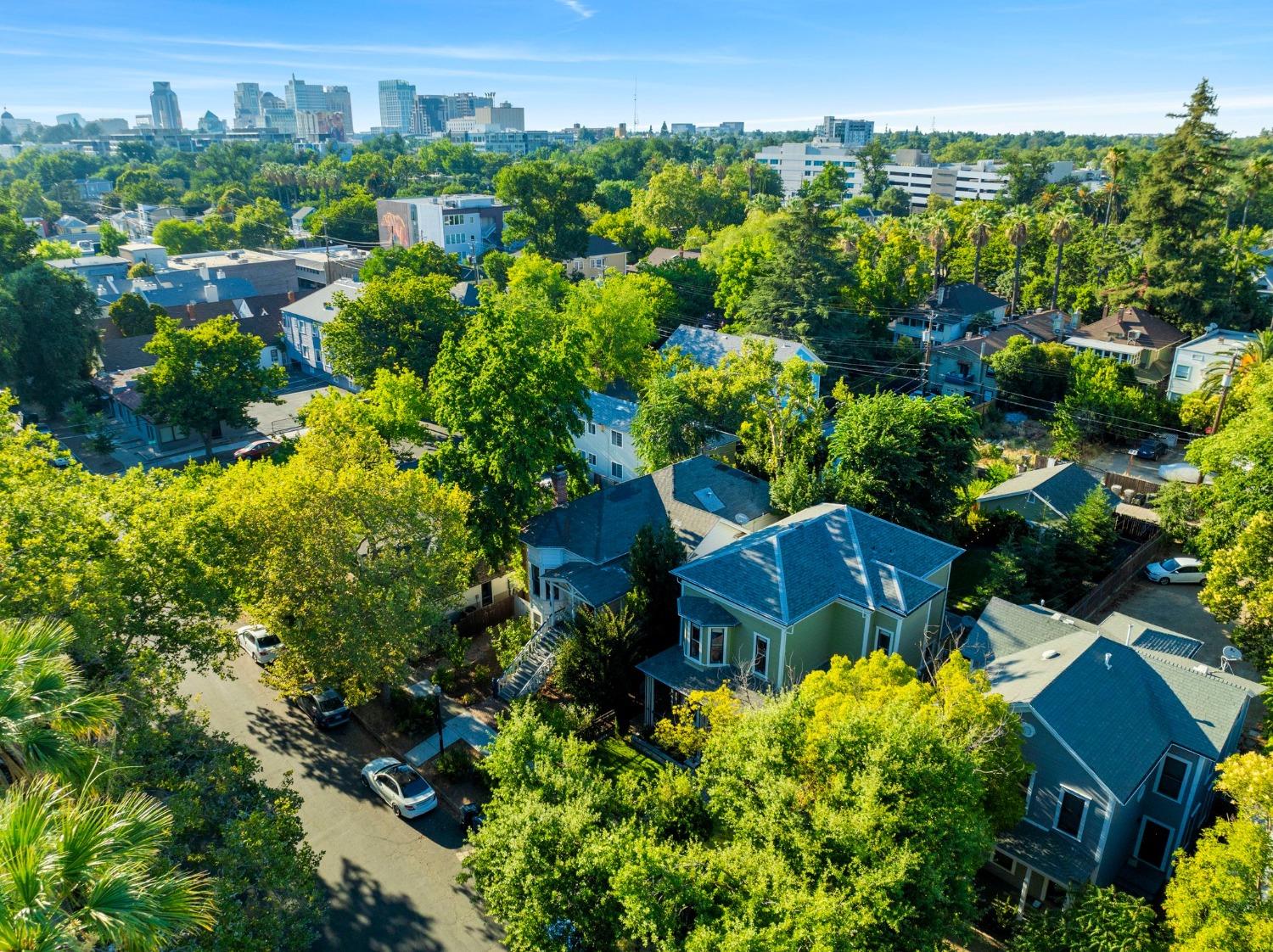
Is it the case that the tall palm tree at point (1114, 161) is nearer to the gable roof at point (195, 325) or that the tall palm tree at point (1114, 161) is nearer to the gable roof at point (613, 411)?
the gable roof at point (613, 411)

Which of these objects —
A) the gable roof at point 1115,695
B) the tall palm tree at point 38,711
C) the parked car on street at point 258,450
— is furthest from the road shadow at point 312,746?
the parked car on street at point 258,450

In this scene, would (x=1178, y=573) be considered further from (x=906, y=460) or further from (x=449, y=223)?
(x=449, y=223)

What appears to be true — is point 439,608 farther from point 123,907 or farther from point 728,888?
point 123,907

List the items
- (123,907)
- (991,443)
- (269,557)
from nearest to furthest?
(123,907) < (269,557) < (991,443)

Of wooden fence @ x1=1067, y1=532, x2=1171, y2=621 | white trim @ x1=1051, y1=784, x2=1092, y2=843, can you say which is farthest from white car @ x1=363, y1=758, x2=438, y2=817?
wooden fence @ x1=1067, y1=532, x2=1171, y2=621

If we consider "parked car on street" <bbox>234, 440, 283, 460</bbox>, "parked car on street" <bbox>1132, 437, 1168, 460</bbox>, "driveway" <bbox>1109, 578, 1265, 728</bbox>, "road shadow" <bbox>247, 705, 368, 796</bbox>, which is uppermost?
"parked car on street" <bbox>1132, 437, 1168, 460</bbox>

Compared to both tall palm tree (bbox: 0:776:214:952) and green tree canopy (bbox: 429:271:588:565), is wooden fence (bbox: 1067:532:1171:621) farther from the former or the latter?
tall palm tree (bbox: 0:776:214:952)

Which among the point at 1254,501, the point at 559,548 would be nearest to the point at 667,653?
the point at 559,548
